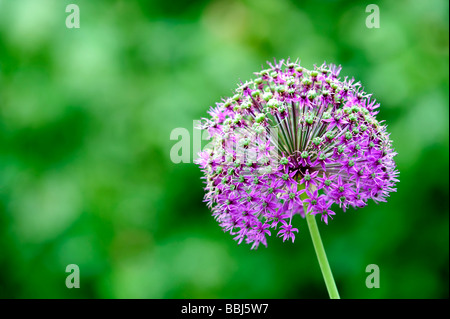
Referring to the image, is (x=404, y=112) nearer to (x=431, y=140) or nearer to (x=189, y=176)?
(x=431, y=140)

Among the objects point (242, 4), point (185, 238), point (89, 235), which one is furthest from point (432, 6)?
point (89, 235)

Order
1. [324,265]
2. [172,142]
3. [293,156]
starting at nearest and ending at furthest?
[324,265] < [293,156] < [172,142]

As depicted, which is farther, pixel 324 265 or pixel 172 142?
pixel 172 142

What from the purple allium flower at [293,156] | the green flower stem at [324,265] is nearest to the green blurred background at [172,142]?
the purple allium flower at [293,156]

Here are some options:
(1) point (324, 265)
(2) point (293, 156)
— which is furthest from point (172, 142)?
(1) point (324, 265)

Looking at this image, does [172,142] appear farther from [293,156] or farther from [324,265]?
[324,265]

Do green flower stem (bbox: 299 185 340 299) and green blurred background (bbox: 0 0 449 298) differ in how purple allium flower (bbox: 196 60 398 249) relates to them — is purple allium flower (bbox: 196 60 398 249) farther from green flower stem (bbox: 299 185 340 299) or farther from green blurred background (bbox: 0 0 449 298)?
green blurred background (bbox: 0 0 449 298)
